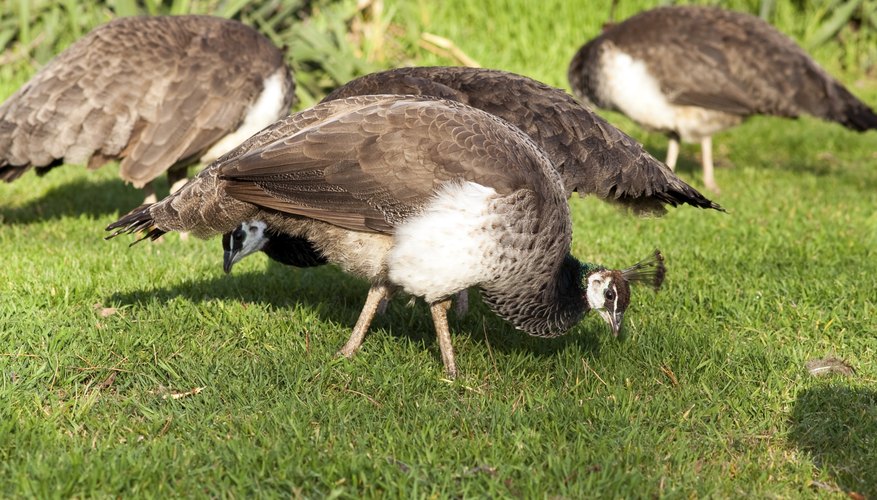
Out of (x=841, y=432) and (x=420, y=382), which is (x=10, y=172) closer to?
(x=420, y=382)

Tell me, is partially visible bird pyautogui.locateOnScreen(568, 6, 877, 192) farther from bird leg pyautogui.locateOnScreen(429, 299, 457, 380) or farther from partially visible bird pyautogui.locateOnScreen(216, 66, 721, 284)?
bird leg pyautogui.locateOnScreen(429, 299, 457, 380)

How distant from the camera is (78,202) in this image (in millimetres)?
7473

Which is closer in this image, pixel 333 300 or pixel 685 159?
pixel 333 300

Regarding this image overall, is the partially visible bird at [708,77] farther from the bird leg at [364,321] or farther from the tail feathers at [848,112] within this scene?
the bird leg at [364,321]

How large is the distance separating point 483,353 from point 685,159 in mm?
5975

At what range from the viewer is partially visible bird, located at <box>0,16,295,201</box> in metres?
6.23

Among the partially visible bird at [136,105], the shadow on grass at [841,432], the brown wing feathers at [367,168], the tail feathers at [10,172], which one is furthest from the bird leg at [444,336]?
the tail feathers at [10,172]

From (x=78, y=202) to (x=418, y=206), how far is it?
172 inches

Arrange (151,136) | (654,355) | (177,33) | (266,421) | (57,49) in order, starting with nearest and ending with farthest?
(266,421), (654,355), (151,136), (177,33), (57,49)

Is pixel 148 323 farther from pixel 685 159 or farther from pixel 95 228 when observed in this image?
pixel 685 159

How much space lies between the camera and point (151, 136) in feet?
20.5

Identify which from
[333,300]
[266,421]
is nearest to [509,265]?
[266,421]

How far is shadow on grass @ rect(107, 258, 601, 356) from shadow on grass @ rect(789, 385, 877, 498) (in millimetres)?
1025

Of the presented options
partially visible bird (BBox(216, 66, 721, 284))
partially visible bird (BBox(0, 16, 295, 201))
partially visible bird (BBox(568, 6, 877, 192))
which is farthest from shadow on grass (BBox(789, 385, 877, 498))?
partially visible bird (BBox(568, 6, 877, 192))
